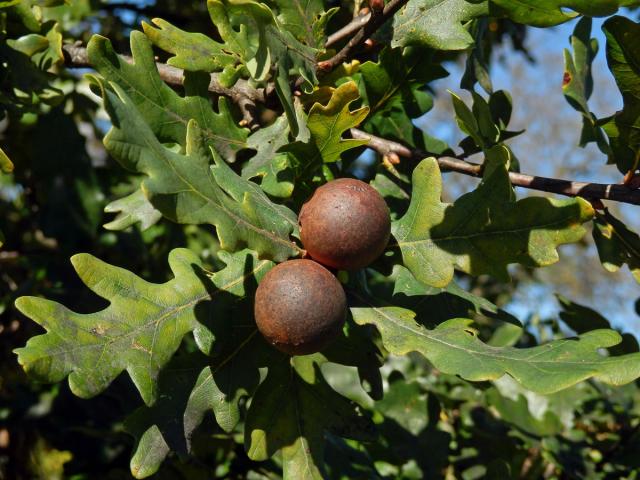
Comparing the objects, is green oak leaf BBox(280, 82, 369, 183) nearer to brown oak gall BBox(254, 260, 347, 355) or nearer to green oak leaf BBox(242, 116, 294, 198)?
green oak leaf BBox(242, 116, 294, 198)

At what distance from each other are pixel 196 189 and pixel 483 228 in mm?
620

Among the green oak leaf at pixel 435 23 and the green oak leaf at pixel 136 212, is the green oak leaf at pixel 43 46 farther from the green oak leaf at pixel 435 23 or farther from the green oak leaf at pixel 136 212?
the green oak leaf at pixel 435 23

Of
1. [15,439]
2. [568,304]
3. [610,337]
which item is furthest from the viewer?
[15,439]

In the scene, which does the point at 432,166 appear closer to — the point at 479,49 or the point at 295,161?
the point at 295,161

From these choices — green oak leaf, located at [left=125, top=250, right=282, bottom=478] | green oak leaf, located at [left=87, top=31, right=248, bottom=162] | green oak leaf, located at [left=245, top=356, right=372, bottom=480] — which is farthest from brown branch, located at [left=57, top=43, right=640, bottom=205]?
green oak leaf, located at [left=245, top=356, right=372, bottom=480]

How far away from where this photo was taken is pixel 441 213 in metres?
1.64

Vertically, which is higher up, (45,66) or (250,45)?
(250,45)

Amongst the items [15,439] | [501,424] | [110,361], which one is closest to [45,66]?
[110,361]

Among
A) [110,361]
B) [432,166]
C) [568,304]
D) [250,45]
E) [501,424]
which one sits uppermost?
[250,45]

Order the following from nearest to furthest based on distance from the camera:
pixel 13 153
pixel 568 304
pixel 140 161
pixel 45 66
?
pixel 140 161, pixel 45 66, pixel 568 304, pixel 13 153

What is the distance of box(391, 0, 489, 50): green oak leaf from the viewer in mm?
1772

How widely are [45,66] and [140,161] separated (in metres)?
1.01

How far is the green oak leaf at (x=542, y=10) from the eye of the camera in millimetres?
1421

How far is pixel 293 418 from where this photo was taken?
180 centimetres
